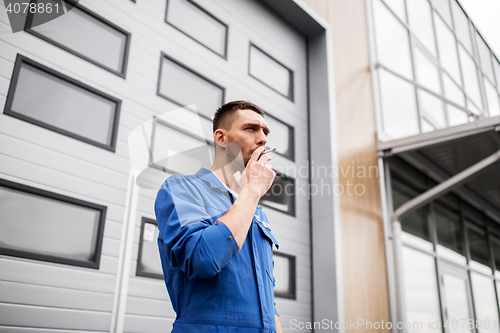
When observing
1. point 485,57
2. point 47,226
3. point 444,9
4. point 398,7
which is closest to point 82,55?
point 47,226

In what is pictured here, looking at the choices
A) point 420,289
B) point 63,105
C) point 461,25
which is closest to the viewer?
point 63,105

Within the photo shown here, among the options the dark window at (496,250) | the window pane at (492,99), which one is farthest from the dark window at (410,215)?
the window pane at (492,99)

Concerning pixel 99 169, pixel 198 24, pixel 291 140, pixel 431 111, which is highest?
pixel 431 111

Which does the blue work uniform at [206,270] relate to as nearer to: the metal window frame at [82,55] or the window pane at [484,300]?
the metal window frame at [82,55]

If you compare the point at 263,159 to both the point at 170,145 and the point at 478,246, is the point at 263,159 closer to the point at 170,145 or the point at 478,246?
the point at 170,145

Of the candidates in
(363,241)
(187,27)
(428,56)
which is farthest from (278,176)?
(428,56)

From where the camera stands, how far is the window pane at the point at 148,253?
3340mm

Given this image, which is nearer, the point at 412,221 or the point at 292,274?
the point at 292,274

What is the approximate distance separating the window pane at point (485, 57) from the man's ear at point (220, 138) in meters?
10.8

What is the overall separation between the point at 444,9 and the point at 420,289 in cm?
664

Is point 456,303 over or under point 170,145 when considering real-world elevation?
under

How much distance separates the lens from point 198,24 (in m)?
4.57

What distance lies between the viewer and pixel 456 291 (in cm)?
682

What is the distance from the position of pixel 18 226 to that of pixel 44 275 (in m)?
0.36
